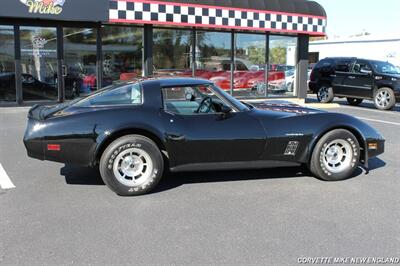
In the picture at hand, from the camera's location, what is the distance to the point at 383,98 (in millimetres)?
14156

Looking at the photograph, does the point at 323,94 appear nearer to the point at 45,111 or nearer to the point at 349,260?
the point at 45,111

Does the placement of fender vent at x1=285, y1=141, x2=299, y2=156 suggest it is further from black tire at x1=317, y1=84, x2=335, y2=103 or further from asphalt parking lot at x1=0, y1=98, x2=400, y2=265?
black tire at x1=317, y1=84, x2=335, y2=103

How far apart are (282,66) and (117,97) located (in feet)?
35.5

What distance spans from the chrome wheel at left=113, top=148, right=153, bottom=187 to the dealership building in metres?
7.60

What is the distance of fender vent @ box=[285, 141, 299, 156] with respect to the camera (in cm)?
507

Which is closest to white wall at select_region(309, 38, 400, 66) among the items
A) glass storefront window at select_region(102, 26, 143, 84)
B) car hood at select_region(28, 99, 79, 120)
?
glass storefront window at select_region(102, 26, 143, 84)

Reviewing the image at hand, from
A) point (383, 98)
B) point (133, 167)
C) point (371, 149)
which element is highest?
point (383, 98)

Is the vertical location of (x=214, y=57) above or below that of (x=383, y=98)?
above

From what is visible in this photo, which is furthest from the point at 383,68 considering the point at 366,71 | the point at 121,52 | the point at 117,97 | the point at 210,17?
the point at 117,97

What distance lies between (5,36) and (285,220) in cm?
981

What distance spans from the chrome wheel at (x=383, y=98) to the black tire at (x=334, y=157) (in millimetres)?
9652

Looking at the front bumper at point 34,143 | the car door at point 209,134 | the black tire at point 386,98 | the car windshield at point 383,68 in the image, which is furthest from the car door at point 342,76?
the front bumper at point 34,143

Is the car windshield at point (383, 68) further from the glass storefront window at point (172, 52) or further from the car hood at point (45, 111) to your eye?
the car hood at point (45, 111)

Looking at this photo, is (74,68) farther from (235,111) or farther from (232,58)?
(235,111)
